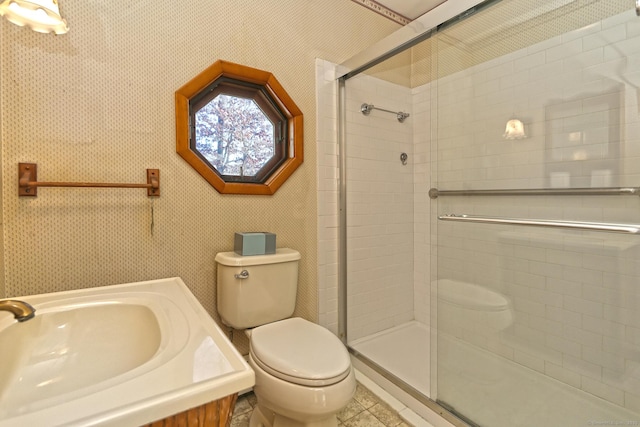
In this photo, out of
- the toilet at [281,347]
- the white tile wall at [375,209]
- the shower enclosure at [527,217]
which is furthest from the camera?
the white tile wall at [375,209]

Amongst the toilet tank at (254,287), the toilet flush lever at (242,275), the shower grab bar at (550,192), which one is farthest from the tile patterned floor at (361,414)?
the shower grab bar at (550,192)

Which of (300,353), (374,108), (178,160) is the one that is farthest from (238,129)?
(300,353)

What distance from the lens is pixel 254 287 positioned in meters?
1.54

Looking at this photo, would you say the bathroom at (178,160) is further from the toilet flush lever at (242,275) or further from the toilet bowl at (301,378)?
the toilet bowl at (301,378)

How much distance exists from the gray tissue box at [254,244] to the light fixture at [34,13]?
1.02 m

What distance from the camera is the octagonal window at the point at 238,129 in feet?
5.04

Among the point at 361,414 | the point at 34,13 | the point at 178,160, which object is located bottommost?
the point at 361,414

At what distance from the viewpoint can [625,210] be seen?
137 cm

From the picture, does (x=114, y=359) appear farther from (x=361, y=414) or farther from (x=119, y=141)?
(x=361, y=414)

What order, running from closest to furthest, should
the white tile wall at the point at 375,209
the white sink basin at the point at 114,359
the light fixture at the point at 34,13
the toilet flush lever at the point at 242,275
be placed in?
1. the white sink basin at the point at 114,359
2. the light fixture at the point at 34,13
3. the toilet flush lever at the point at 242,275
4. the white tile wall at the point at 375,209

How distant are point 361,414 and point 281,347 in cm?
61

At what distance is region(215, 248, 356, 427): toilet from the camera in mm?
1129

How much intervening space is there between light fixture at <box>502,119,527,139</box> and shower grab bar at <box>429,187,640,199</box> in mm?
274

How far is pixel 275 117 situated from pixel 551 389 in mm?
1873
